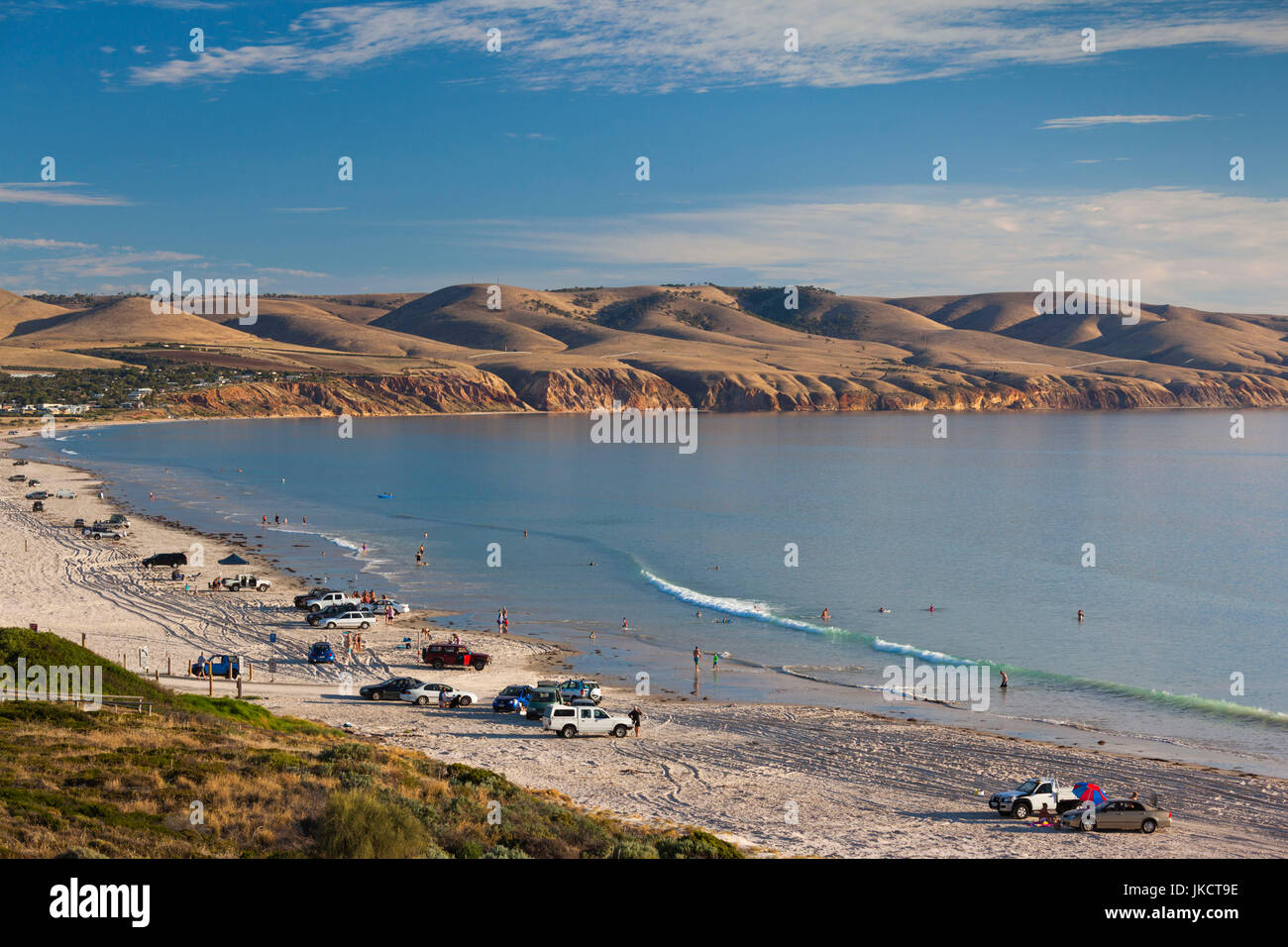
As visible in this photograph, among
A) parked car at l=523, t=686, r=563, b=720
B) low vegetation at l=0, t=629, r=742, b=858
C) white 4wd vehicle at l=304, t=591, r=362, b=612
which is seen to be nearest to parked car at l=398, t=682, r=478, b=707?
parked car at l=523, t=686, r=563, b=720

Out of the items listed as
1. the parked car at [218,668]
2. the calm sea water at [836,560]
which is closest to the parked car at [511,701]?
the calm sea water at [836,560]

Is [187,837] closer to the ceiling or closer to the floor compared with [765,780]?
closer to the ceiling

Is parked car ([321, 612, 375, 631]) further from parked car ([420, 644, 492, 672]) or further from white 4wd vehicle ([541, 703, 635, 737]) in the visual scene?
white 4wd vehicle ([541, 703, 635, 737])

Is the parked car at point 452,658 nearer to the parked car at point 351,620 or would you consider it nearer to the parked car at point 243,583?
the parked car at point 351,620
